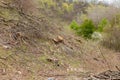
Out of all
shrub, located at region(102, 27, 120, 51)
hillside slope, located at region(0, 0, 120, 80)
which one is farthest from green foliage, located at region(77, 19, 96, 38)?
hillside slope, located at region(0, 0, 120, 80)

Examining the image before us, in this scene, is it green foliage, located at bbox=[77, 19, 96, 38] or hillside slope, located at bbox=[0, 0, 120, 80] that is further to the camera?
green foliage, located at bbox=[77, 19, 96, 38]

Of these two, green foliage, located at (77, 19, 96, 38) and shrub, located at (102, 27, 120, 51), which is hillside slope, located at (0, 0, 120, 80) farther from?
green foliage, located at (77, 19, 96, 38)

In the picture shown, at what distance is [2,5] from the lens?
11039 mm

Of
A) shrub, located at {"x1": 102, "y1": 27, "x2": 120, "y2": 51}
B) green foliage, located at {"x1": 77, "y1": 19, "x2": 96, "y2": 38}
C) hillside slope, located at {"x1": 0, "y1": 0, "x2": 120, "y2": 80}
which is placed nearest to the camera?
hillside slope, located at {"x1": 0, "y1": 0, "x2": 120, "y2": 80}

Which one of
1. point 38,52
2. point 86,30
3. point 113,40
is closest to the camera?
point 38,52

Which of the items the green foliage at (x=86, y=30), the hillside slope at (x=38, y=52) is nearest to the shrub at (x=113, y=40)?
the green foliage at (x=86, y=30)

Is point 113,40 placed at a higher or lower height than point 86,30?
lower

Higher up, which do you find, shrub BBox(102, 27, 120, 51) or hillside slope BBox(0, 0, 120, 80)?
hillside slope BBox(0, 0, 120, 80)

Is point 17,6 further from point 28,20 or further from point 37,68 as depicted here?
point 37,68

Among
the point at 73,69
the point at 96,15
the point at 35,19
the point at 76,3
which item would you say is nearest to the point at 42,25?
the point at 35,19

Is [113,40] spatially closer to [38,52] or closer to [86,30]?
[86,30]

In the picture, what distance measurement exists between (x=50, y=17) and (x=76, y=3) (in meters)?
38.7

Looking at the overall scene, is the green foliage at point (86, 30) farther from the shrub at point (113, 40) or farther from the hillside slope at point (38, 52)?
the hillside slope at point (38, 52)

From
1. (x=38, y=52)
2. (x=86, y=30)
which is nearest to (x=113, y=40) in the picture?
(x=86, y=30)
